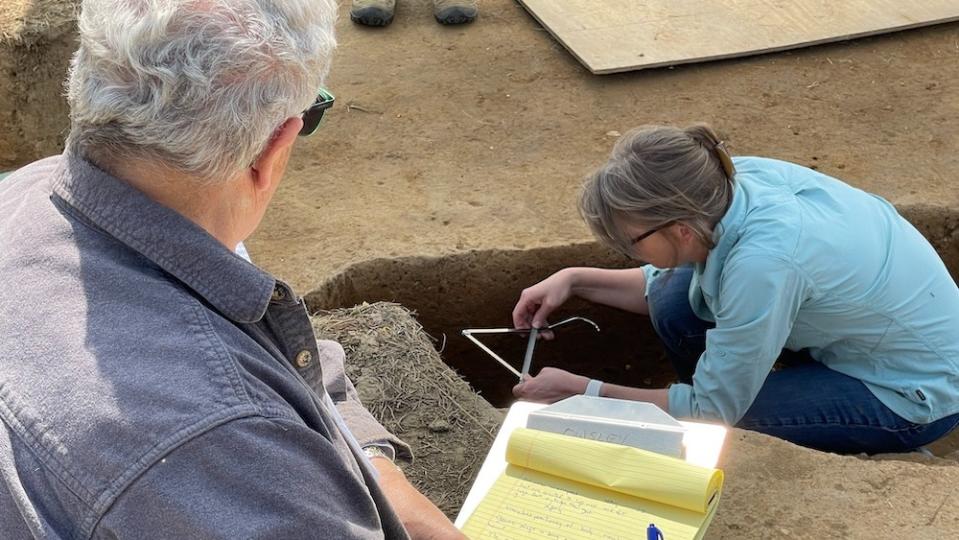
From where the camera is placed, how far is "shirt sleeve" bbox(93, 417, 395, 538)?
127cm

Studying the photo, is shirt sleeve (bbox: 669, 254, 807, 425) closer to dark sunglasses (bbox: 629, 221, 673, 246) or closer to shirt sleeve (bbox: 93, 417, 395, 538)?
dark sunglasses (bbox: 629, 221, 673, 246)

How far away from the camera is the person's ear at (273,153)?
152cm

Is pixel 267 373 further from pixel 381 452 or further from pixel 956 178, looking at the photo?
pixel 956 178

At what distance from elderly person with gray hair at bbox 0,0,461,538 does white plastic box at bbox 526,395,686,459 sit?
940mm

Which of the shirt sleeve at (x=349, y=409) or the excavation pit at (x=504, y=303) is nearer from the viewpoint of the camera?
the shirt sleeve at (x=349, y=409)

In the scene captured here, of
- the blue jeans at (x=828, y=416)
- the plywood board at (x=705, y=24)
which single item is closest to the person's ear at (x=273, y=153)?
the blue jeans at (x=828, y=416)

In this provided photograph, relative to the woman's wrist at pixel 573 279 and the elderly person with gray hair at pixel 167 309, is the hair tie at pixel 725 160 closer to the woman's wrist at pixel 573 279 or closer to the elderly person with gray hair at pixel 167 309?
the woman's wrist at pixel 573 279

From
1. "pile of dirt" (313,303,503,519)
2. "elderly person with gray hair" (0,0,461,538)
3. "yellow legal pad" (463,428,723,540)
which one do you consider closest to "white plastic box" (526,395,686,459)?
"yellow legal pad" (463,428,723,540)

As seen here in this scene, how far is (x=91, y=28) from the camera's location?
56.1 inches

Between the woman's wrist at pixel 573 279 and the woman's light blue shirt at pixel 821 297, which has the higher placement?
the woman's light blue shirt at pixel 821 297

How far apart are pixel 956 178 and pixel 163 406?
13.5 feet

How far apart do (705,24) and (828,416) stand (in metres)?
3.25

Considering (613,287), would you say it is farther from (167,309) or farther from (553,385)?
(167,309)

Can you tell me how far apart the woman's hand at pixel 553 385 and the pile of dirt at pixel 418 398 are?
14 centimetres
